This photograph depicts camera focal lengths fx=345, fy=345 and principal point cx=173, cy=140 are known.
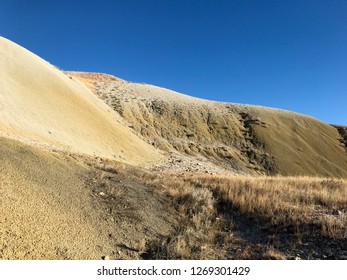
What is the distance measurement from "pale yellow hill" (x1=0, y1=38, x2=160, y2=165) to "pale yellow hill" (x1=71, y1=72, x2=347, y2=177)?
8.96 meters

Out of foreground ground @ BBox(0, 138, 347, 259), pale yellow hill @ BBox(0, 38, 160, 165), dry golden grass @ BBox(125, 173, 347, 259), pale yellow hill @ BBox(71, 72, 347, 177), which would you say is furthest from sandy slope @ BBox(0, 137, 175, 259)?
pale yellow hill @ BBox(71, 72, 347, 177)

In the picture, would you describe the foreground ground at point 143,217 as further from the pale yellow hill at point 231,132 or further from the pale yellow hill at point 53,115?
the pale yellow hill at point 231,132

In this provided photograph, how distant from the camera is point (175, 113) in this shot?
5116 centimetres

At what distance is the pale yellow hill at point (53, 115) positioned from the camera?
70.5 ft

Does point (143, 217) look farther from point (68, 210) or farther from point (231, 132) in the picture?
point (231, 132)

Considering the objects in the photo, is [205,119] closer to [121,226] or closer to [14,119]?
[14,119]

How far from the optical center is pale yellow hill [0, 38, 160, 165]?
70.5ft

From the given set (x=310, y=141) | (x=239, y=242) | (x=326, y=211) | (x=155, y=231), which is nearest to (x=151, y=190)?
(x=155, y=231)

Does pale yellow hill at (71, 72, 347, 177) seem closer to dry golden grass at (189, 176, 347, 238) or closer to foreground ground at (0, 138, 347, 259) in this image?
dry golden grass at (189, 176, 347, 238)

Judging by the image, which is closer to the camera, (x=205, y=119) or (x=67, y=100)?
(x=67, y=100)

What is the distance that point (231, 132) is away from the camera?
2005 inches

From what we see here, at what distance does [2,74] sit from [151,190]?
20.6m

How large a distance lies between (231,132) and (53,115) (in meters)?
30.2

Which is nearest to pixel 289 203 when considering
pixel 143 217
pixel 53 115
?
pixel 143 217
